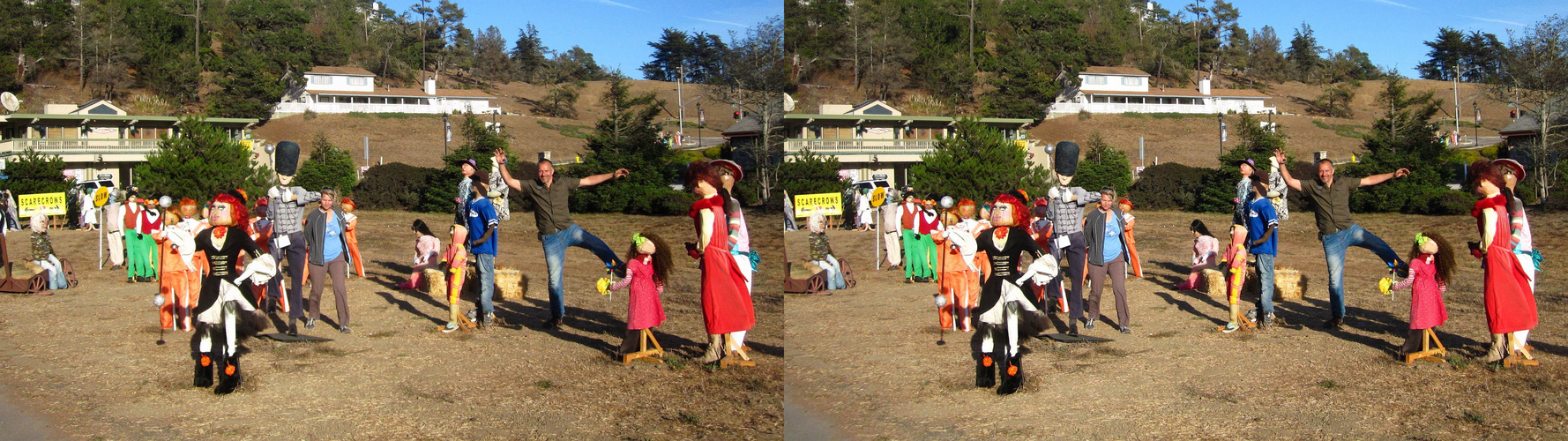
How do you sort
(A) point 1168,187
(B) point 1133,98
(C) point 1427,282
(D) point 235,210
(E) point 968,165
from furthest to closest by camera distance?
(B) point 1133,98, (A) point 1168,187, (E) point 968,165, (C) point 1427,282, (D) point 235,210

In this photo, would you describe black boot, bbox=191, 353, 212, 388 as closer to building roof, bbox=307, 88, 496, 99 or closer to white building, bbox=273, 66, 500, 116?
white building, bbox=273, 66, 500, 116

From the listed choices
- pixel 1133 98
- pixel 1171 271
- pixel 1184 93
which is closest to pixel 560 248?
pixel 1171 271

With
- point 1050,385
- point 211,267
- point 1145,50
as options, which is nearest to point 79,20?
point 211,267

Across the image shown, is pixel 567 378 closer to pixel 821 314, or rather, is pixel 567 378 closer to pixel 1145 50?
pixel 821 314

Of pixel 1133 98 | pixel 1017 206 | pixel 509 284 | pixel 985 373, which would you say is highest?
pixel 1133 98

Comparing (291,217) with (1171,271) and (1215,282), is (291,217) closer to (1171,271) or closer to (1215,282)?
(1215,282)

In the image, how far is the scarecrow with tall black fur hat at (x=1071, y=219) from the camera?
8641 millimetres

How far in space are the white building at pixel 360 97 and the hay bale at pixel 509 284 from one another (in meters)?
2.18

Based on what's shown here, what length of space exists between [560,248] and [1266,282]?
688 centimetres

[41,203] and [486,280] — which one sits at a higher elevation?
[41,203]

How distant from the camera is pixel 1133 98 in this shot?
1823 centimetres

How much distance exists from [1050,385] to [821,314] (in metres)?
1.86

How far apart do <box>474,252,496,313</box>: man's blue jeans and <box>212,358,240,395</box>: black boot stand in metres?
2.62

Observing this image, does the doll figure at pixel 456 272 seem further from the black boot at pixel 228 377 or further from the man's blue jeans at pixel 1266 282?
the man's blue jeans at pixel 1266 282
